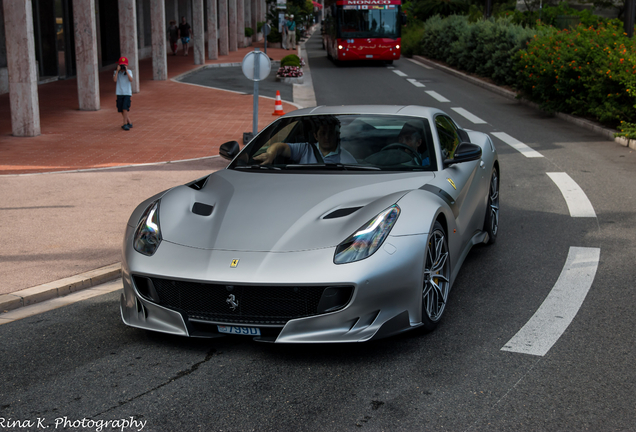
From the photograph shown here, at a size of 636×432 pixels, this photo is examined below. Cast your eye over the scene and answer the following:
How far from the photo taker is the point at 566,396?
140 inches

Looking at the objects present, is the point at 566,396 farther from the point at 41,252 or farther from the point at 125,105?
the point at 125,105

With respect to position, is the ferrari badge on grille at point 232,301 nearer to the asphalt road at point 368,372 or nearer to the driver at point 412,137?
the asphalt road at point 368,372

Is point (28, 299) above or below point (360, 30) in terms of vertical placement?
below

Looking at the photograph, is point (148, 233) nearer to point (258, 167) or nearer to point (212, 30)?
point (258, 167)

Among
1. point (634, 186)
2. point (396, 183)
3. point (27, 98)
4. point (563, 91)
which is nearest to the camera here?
point (396, 183)

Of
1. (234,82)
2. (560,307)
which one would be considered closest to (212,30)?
(234,82)

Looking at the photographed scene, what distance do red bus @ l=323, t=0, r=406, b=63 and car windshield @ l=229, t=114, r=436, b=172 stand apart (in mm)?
27471

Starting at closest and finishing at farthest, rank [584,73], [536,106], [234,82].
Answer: [584,73] → [536,106] → [234,82]

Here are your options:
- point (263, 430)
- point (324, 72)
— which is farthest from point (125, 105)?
point (324, 72)

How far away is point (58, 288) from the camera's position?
17.9ft

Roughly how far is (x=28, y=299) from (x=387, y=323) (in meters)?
2.94

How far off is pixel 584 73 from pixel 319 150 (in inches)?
483

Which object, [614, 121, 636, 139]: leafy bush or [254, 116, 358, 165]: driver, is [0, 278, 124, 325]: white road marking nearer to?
[254, 116, 358, 165]: driver

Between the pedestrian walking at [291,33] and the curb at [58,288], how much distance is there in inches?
1529
